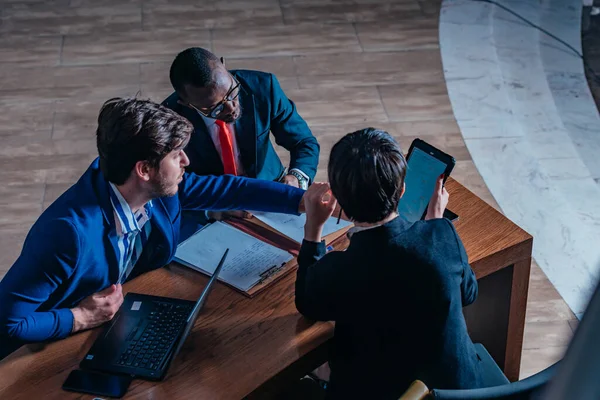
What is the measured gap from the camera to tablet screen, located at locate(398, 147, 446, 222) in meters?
1.93

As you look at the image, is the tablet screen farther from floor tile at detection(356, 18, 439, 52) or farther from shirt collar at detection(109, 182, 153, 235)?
floor tile at detection(356, 18, 439, 52)

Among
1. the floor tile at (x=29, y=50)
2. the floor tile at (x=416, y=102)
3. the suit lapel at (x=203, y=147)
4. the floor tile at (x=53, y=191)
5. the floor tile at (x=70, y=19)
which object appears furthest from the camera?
the floor tile at (x=70, y=19)

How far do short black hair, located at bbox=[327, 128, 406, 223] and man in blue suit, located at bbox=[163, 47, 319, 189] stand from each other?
28.8 inches

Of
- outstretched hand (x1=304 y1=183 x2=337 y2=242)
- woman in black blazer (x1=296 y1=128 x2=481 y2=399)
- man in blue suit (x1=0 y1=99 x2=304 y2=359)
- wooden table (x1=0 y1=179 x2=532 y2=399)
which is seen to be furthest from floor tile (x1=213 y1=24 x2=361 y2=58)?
woman in black blazer (x1=296 y1=128 x2=481 y2=399)

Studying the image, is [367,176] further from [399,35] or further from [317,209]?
[399,35]

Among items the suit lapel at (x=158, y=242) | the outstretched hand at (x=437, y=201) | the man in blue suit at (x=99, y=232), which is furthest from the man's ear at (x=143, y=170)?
the outstretched hand at (x=437, y=201)

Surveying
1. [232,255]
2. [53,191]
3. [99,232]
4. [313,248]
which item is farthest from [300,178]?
[53,191]

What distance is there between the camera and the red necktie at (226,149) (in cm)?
241

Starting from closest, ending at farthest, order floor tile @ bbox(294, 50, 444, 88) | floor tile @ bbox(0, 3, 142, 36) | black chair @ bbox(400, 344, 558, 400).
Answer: black chair @ bbox(400, 344, 558, 400)
floor tile @ bbox(294, 50, 444, 88)
floor tile @ bbox(0, 3, 142, 36)

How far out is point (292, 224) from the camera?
218 cm

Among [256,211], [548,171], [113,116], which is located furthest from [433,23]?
[113,116]

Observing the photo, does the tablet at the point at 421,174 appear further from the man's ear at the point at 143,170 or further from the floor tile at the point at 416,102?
the floor tile at the point at 416,102

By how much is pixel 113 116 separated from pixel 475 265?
3.31 ft

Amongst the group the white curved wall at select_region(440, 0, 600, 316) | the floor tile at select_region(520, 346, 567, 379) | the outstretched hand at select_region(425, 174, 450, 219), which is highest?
the outstretched hand at select_region(425, 174, 450, 219)
